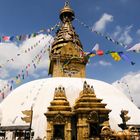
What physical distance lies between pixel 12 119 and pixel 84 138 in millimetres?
6935

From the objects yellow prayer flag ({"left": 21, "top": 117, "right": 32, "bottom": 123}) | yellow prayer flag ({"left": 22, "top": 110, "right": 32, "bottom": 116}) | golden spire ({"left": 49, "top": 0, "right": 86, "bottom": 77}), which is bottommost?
yellow prayer flag ({"left": 21, "top": 117, "right": 32, "bottom": 123})

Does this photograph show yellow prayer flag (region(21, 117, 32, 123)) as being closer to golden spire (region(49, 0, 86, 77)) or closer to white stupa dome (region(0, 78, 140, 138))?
white stupa dome (region(0, 78, 140, 138))

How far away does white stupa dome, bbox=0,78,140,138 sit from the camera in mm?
23812

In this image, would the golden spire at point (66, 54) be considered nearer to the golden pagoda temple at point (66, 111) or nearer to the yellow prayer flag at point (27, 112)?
the golden pagoda temple at point (66, 111)

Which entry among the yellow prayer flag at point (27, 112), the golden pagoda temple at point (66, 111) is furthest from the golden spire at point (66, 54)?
the yellow prayer flag at point (27, 112)

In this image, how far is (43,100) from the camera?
2488cm

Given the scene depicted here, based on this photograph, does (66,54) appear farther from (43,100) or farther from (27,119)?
(27,119)

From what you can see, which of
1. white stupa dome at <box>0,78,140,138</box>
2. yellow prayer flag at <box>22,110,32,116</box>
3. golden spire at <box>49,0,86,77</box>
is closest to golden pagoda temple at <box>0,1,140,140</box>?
white stupa dome at <box>0,78,140,138</box>

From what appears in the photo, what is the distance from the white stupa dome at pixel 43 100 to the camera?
2381 centimetres

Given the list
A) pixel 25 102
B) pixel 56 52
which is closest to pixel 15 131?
pixel 25 102

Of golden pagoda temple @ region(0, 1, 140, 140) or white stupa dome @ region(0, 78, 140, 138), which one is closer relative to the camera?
golden pagoda temple @ region(0, 1, 140, 140)

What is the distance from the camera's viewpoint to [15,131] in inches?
878

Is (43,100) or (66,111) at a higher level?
(43,100)

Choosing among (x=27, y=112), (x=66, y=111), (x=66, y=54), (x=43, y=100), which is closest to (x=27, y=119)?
(x=27, y=112)
